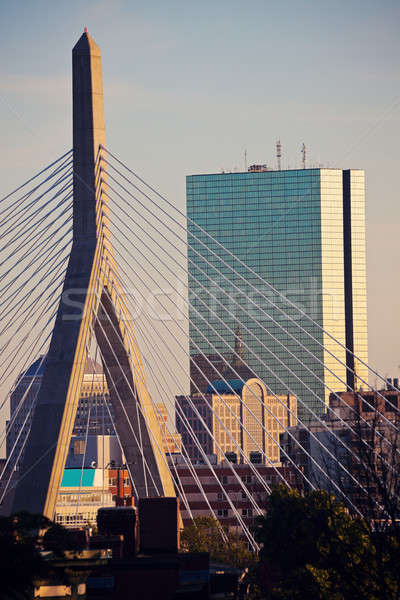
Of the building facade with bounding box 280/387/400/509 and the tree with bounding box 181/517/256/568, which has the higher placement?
the building facade with bounding box 280/387/400/509

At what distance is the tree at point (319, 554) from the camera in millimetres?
35219

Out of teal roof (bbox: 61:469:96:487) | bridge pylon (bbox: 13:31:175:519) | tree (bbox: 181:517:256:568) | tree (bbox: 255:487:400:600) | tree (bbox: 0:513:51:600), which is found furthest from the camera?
teal roof (bbox: 61:469:96:487)

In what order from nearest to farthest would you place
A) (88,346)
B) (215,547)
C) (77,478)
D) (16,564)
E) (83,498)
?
1. (16,564)
2. (88,346)
3. (215,547)
4. (83,498)
5. (77,478)

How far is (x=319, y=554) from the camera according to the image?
4675 centimetres

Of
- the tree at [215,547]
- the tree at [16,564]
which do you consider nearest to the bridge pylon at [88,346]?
the tree at [215,547]

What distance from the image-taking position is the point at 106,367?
184 feet

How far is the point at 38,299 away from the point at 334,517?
14.8m

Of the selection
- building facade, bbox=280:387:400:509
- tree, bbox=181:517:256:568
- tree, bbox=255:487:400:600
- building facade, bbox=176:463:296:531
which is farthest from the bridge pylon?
building facade, bbox=176:463:296:531

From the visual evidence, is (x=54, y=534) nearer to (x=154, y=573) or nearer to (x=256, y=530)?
(x=154, y=573)

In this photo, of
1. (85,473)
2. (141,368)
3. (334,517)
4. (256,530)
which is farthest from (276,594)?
(85,473)

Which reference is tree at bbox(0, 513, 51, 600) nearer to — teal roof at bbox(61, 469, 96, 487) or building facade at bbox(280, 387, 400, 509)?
building facade at bbox(280, 387, 400, 509)

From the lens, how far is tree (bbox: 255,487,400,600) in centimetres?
3522

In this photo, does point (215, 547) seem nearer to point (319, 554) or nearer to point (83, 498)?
point (319, 554)

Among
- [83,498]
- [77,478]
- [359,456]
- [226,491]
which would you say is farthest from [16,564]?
[226,491]
